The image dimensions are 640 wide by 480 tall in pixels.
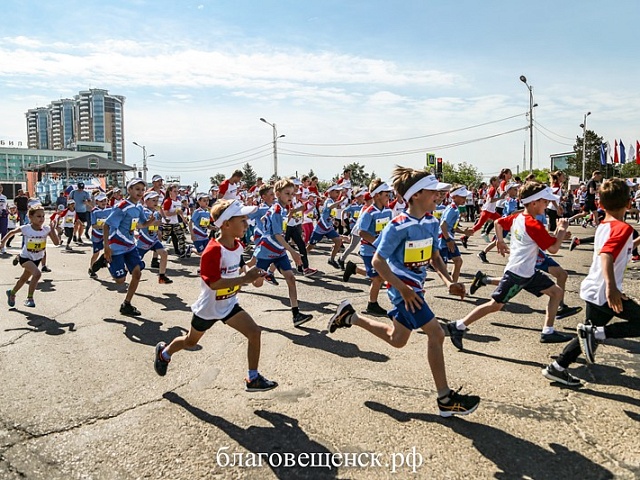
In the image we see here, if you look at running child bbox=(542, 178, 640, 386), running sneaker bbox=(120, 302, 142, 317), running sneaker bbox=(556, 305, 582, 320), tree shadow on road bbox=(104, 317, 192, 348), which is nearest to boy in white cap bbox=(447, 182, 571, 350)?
running child bbox=(542, 178, 640, 386)

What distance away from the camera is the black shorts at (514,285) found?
5.24m

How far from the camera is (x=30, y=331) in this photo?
655 centimetres

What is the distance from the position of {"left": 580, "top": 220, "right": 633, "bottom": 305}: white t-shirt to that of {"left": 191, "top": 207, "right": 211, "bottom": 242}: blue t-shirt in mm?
9595

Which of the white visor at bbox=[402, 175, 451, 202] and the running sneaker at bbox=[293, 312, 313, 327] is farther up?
the white visor at bbox=[402, 175, 451, 202]

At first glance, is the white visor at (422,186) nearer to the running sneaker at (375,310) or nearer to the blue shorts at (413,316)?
the blue shorts at (413,316)

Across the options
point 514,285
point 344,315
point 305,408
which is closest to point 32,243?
point 344,315

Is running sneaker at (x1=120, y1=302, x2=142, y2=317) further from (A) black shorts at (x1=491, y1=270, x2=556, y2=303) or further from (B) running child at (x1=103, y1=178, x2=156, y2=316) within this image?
(A) black shorts at (x1=491, y1=270, x2=556, y2=303)

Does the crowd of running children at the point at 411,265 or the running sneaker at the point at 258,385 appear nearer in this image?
the crowd of running children at the point at 411,265

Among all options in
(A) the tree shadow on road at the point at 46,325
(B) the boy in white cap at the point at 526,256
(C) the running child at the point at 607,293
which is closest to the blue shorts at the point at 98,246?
(A) the tree shadow on road at the point at 46,325

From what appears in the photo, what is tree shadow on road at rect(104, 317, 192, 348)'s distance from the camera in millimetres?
6107

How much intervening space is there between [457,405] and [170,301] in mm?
5637

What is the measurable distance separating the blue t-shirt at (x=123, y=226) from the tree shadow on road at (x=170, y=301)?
1.01 meters

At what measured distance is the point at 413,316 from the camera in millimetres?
3883

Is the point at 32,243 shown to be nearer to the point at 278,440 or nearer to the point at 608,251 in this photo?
the point at 278,440
